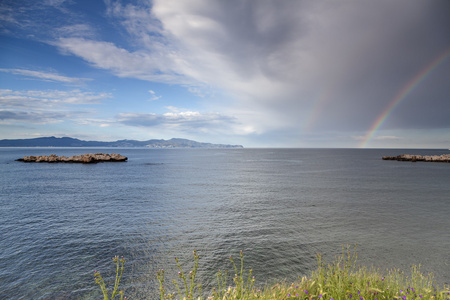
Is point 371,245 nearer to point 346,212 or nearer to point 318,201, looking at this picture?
point 346,212

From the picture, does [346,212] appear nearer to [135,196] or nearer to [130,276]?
[130,276]

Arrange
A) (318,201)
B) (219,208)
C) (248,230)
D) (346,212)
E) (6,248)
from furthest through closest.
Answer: (318,201)
(219,208)
(346,212)
(248,230)
(6,248)

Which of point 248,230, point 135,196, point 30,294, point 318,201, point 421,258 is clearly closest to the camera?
point 30,294

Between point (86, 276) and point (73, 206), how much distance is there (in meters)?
18.3

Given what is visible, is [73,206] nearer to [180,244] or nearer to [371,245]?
[180,244]

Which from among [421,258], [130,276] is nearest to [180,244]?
[130,276]

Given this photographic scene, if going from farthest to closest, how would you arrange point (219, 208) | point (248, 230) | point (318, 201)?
point (318, 201)
point (219, 208)
point (248, 230)

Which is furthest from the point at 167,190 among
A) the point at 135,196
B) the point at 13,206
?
the point at 13,206

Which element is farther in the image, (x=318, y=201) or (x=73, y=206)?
(x=318, y=201)

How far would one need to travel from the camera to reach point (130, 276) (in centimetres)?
1151

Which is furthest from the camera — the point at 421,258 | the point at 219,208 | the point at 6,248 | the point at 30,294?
the point at 219,208

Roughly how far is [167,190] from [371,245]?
29531mm

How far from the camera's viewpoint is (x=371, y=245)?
49.9ft

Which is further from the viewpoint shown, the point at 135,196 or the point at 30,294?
the point at 135,196
